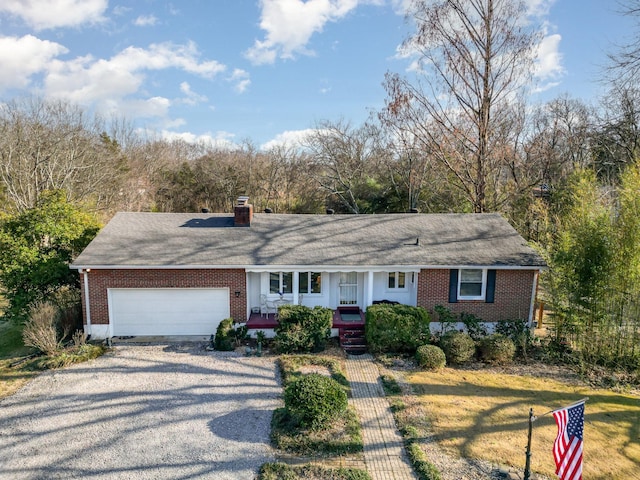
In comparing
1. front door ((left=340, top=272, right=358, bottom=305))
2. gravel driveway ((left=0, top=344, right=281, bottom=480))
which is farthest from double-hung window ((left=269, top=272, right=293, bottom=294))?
gravel driveway ((left=0, top=344, right=281, bottom=480))

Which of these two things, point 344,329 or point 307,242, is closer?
point 344,329

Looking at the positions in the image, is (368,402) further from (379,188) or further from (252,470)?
(379,188)

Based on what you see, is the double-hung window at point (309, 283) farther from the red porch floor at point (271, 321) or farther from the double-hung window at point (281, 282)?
the red porch floor at point (271, 321)

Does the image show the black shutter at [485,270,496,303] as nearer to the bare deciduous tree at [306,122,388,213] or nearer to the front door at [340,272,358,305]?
the front door at [340,272,358,305]

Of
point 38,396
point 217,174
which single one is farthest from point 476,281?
point 217,174

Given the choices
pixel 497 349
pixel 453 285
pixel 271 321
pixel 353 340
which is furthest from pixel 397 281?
pixel 271 321

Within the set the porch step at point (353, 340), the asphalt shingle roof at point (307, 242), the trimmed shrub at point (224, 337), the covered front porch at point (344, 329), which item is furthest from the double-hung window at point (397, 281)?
the trimmed shrub at point (224, 337)

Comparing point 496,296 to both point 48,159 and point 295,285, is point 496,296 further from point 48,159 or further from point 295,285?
point 48,159

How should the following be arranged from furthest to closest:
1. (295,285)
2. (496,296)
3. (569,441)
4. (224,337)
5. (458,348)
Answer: (496,296)
(295,285)
(224,337)
(458,348)
(569,441)
